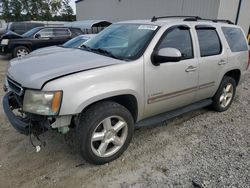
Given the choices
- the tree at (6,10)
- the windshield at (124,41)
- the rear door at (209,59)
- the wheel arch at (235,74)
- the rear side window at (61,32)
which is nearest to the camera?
the windshield at (124,41)

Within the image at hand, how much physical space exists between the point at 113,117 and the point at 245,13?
13904 millimetres

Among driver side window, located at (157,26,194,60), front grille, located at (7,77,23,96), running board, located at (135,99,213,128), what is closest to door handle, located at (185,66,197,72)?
driver side window, located at (157,26,194,60)

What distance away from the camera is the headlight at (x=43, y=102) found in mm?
2352

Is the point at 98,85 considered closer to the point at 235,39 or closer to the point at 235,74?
the point at 235,39

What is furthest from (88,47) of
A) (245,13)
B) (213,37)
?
(245,13)

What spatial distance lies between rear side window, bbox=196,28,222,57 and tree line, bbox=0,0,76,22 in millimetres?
49276

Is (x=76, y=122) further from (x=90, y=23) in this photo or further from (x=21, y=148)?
(x=90, y=23)

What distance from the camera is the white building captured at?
39.9ft

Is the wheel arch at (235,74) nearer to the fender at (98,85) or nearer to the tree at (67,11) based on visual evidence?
the fender at (98,85)

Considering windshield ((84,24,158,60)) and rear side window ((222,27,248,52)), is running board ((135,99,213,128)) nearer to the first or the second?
windshield ((84,24,158,60))

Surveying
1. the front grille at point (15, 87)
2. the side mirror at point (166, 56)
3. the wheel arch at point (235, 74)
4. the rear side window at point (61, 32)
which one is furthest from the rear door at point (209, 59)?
the rear side window at point (61, 32)

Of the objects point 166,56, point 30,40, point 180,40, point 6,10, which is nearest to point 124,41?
point 166,56

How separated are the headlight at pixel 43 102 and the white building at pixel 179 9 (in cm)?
1174

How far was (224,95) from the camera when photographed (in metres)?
4.61
